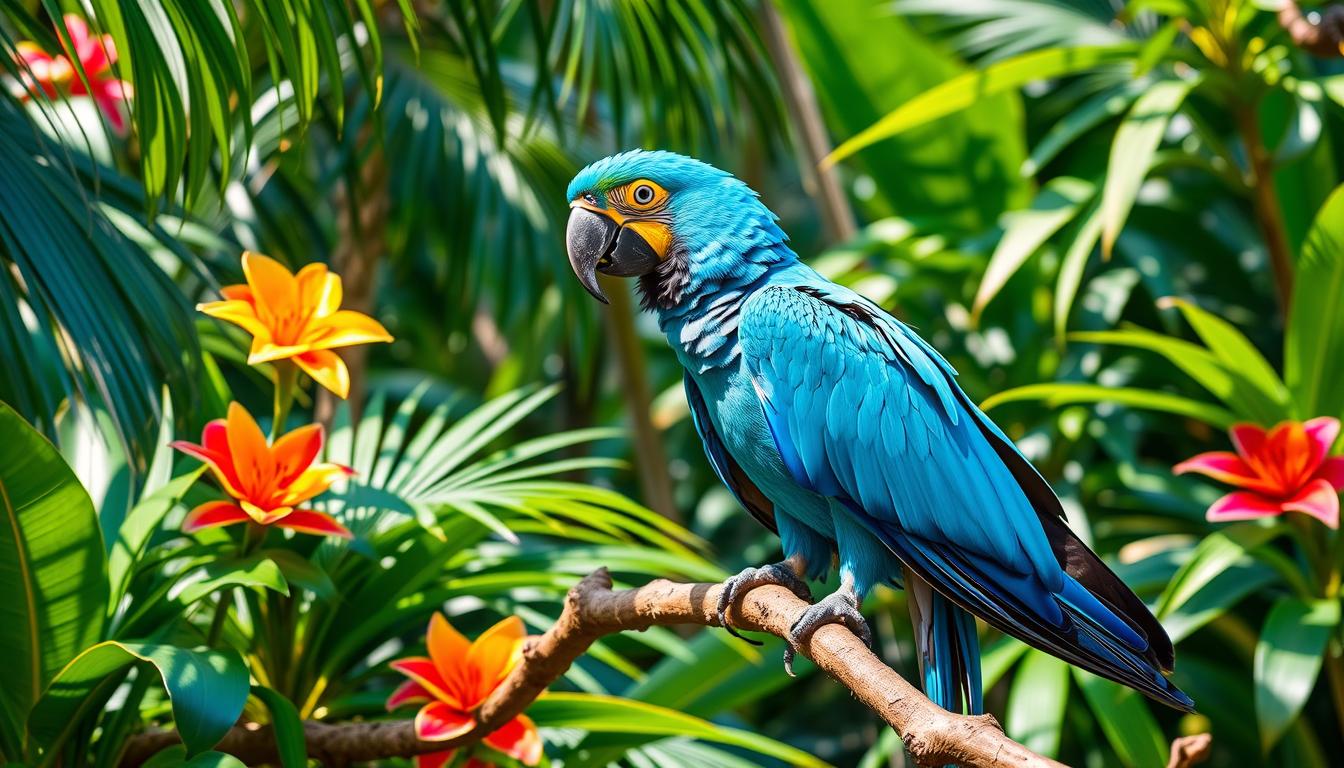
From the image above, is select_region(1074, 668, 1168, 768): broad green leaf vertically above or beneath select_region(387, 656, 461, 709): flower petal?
beneath

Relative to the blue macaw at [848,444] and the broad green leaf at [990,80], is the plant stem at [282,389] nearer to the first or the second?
the blue macaw at [848,444]

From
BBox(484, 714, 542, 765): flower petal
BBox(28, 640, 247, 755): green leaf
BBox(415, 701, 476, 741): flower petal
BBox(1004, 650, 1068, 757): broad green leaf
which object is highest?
BBox(28, 640, 247, 755): green leaf

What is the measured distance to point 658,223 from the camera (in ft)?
4.67

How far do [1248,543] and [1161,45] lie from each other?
81 cm

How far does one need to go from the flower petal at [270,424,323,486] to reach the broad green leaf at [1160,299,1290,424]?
129 centimetres

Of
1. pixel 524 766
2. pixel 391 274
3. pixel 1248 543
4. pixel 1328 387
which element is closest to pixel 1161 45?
pixel 1328 387

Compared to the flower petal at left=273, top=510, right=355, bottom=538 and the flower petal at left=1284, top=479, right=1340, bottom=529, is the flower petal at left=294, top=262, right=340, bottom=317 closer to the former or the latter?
the flower petal at left=273, top=510, right=355, bottom=538

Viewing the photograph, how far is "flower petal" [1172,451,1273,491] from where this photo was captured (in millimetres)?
1835

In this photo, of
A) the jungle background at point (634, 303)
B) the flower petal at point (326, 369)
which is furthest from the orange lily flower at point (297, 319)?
the jungle background at point (634, 303)

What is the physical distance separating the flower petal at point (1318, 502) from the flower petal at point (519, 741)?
1.08 m

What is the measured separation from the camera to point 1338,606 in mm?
1970

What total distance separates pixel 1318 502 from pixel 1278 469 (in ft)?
0.27

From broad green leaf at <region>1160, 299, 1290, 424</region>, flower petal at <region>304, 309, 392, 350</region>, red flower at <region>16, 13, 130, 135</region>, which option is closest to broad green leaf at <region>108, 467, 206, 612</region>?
flower petal at <region>304, 309, 392, 350</region>

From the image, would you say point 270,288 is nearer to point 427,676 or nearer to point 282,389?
point 282,389
